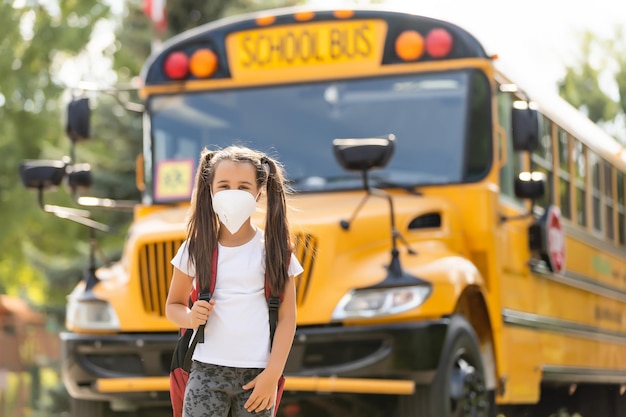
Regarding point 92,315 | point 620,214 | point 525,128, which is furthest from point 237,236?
point 620,214

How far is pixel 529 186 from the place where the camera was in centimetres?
702

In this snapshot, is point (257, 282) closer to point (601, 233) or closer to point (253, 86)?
point (253, 86)

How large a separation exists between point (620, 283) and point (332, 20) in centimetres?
421

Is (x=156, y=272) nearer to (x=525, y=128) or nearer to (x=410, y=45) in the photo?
(x=410, y=45)

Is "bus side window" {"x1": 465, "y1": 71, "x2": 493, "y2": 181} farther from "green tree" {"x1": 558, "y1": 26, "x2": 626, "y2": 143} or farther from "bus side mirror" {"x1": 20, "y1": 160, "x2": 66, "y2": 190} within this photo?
"green tree" {"x1": 558, "y1": 26, "x2": 626, "y2": 143}

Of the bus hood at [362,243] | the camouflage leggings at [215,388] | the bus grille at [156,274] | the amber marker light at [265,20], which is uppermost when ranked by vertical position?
the amber marker light at [265,20]

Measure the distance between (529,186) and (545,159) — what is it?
1.24 meters

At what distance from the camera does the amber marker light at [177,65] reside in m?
7.41

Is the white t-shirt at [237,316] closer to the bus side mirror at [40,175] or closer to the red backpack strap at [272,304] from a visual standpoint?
the red backpack strap at [272,304]

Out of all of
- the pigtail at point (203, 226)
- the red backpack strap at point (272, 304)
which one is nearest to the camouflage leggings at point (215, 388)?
A: the red backpack strap at point (272, 304)

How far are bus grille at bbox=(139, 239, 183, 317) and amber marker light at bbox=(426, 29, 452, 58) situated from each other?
1550 mm

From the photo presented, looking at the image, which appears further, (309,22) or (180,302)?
(309,22)

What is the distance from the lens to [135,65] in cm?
2164

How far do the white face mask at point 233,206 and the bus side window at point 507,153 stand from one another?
139 inches
